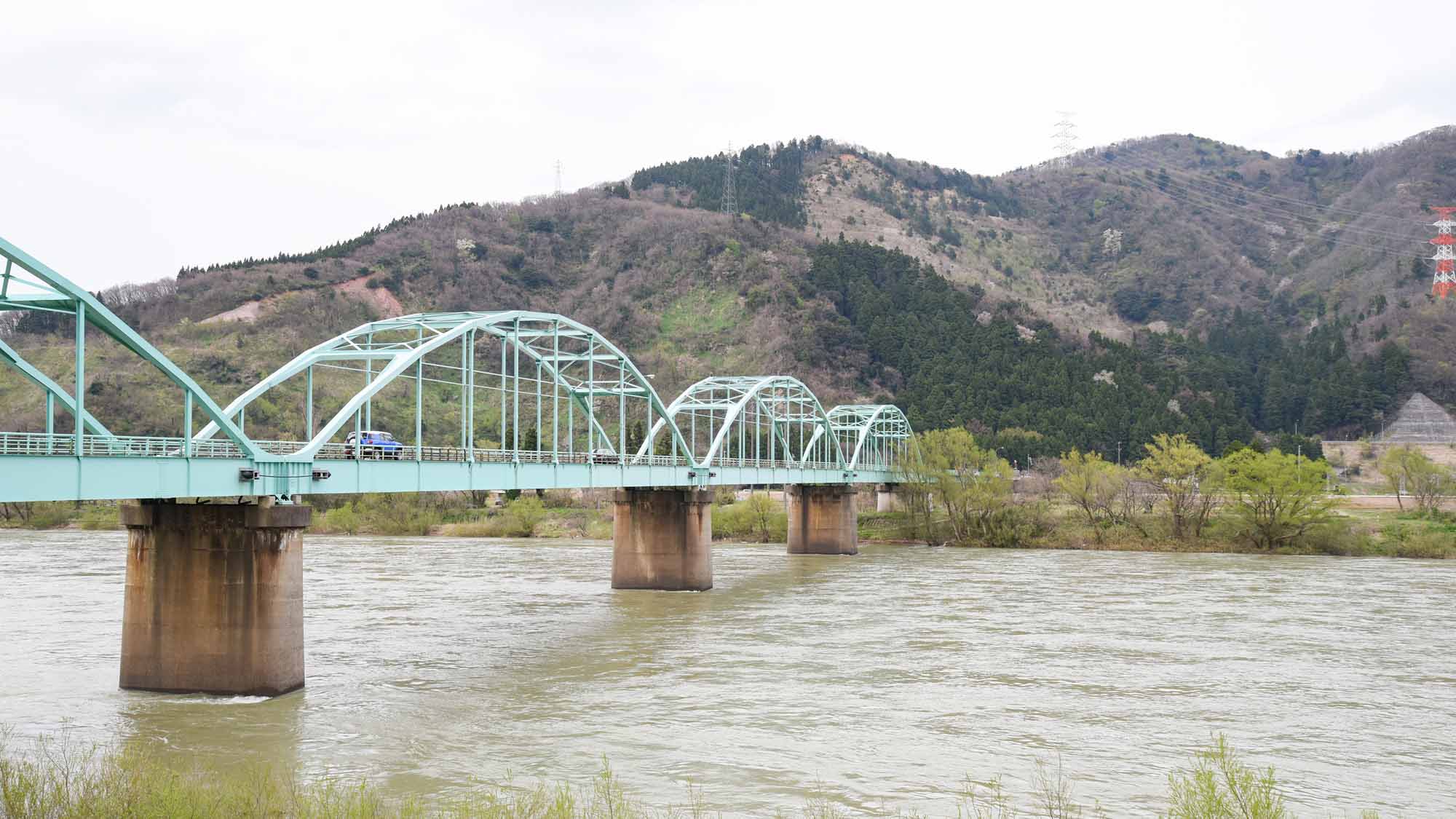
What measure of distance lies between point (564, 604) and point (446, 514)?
48.7m

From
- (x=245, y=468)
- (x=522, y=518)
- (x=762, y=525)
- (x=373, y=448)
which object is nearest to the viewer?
(x=245, y=468)

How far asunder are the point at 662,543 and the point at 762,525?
35.5 meters

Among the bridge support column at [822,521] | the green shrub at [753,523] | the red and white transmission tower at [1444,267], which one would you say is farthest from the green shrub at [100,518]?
the red and white transmission tower at [1444,267]

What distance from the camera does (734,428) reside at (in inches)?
5389

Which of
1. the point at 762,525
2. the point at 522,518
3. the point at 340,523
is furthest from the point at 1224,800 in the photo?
the point at 340,523

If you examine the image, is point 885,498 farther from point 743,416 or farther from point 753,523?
point 743,416

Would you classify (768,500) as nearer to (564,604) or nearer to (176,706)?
(564,604)

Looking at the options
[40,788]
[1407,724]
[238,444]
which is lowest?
[1407,724]

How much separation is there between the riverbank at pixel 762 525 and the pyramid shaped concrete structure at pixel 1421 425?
4462 centimetres

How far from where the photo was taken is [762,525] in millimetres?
Result: 83688

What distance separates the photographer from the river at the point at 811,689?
19938 mm

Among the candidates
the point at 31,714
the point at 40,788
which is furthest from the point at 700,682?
the point at 40,788

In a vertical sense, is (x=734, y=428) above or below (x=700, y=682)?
above

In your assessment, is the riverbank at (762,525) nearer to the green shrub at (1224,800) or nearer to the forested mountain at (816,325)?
the forested mountain at (816,325)
